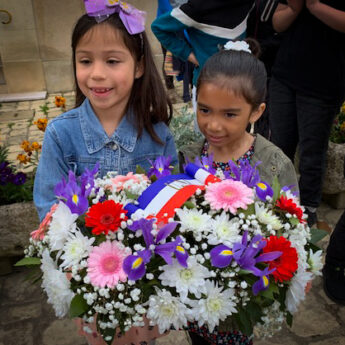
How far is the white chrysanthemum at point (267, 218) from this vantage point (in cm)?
115

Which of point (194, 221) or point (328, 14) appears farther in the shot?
point (328, 14)

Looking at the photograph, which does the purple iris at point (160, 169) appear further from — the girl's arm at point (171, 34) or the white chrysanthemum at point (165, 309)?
the girl's arm at point (171, 34)

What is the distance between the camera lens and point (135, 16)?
1749 millimetres

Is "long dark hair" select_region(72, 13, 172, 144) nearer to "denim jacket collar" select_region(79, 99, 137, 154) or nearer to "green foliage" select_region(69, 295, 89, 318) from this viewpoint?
"denim jacket collar" select_region(79, 99, 137, 154)

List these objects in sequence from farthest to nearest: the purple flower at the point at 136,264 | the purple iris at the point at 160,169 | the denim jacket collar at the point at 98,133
Answer: the denim jacket collar at the point at 98,133
the purple iris at the point at 160,169
the purple flower at the point at 136,264

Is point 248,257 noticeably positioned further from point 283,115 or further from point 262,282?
point 283,115

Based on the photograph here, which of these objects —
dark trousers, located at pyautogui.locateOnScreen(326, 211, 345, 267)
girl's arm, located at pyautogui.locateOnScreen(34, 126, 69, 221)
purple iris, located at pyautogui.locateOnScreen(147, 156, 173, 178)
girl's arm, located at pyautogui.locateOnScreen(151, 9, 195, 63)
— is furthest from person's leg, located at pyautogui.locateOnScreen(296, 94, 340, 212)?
girl's arm, located at pyautogui.locateOnScreen(34, 126, 69, 221)

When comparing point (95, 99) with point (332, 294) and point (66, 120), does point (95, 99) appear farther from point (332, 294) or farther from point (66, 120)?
point (332, 294)

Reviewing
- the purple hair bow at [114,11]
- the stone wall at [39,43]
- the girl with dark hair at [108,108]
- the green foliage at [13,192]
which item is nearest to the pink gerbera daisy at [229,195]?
the girl with dark hair at [108,108]

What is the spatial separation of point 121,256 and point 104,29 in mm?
1032

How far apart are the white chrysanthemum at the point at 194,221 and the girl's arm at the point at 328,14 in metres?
1.92

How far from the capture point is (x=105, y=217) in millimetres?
1084

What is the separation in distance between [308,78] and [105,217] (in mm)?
2165

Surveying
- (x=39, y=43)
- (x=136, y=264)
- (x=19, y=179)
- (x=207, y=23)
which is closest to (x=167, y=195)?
(x=136, y=264)
